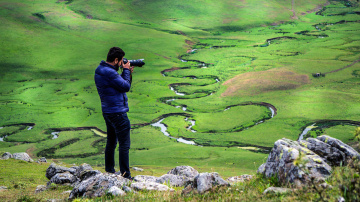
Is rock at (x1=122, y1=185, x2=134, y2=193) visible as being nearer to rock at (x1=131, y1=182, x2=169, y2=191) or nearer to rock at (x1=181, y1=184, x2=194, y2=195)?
rock at (x1=131, y1=182, x2=169, y2=191)

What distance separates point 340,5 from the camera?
521 ft

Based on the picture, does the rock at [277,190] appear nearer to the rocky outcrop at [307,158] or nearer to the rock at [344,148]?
the rocky outcrop at [307,158]

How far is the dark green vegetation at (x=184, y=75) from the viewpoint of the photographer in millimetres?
42656

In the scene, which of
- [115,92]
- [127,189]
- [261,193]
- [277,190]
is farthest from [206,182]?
[115,92]

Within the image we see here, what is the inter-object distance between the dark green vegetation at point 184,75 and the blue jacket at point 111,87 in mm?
14653

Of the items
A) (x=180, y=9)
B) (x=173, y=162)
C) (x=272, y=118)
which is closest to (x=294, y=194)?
(x=173, y=162)

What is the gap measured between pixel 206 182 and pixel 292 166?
2.35 m

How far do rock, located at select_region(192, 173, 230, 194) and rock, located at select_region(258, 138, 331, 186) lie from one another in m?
1.42

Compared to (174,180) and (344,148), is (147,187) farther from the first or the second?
(344,148)

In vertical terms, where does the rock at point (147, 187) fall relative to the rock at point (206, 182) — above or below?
below

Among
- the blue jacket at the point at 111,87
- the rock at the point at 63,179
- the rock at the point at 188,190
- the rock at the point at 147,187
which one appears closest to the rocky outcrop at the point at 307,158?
the rock at the point at 188,190

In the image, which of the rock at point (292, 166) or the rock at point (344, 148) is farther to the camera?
the rock at point (344, 148)

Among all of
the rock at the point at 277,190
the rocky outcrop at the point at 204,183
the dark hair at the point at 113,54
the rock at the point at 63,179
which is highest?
the dark hair at the point at 113,54

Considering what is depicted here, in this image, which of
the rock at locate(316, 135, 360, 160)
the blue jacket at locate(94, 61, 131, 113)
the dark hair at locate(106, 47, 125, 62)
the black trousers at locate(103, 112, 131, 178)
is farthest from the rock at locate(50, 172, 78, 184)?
the rock at locate(316, 135, 360, 160)
